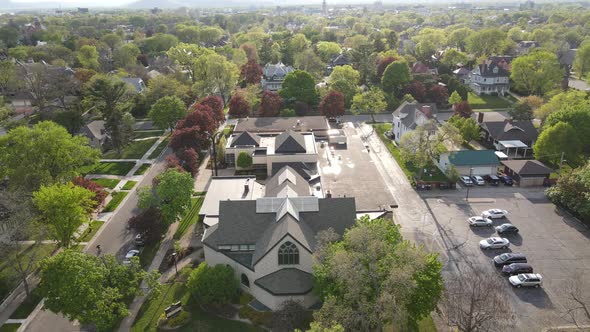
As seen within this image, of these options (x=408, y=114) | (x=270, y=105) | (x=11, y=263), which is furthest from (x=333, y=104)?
(x=11, y=263)

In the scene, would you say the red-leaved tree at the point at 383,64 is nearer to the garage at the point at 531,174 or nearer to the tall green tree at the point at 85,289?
the garage at the point at 531,174

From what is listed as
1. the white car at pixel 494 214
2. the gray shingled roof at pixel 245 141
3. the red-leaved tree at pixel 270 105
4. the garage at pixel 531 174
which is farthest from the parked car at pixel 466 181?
the red-leaved tree at pixel 270 105

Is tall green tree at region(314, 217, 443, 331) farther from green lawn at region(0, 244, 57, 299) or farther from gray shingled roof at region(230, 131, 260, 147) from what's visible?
gray shingled roof at region(230, 131, 260, 147)

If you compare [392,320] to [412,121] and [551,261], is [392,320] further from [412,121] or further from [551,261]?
[412,121]

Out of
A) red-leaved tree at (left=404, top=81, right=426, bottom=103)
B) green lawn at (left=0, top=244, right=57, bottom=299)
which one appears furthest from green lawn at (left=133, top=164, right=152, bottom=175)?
red-leaved tree at (left=404, top=81, right=426, bottom=103)

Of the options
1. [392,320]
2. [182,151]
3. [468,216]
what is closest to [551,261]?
[468,216]

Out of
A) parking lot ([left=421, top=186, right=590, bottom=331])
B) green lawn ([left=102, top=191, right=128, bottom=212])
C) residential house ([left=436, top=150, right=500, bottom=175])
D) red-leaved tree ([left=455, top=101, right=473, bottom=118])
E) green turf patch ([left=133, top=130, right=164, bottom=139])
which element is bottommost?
parking lot ([left=421, top=186, right=590, bottom=331])
